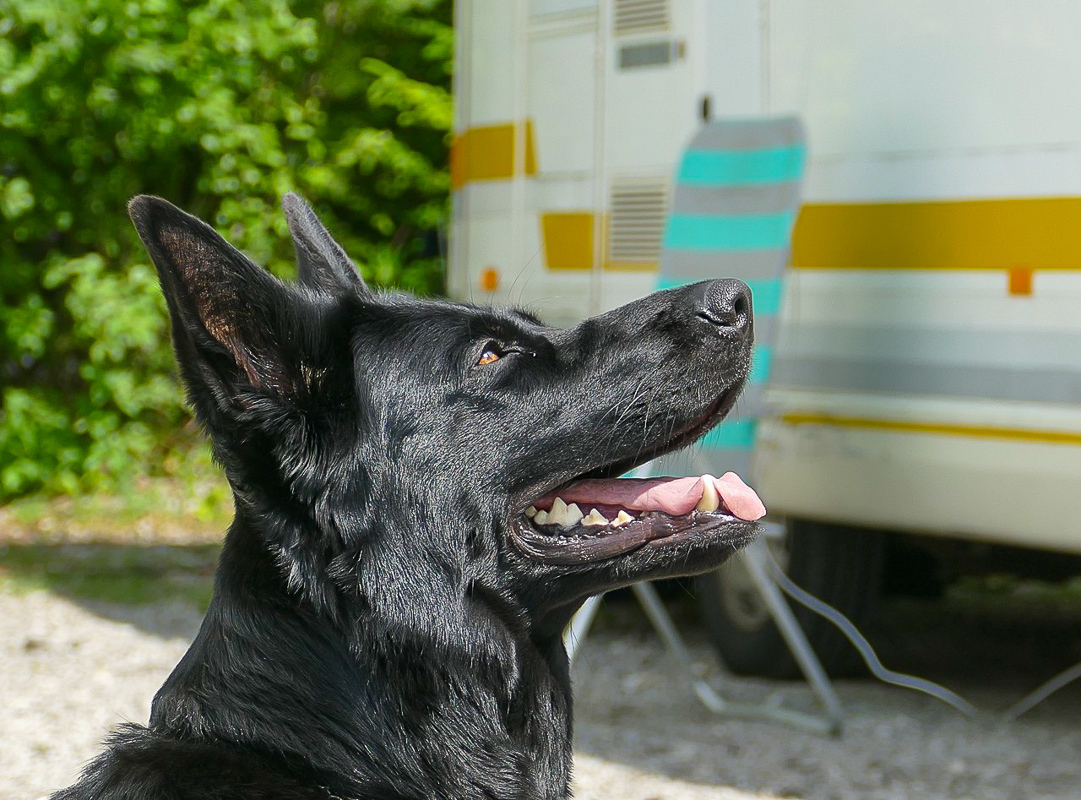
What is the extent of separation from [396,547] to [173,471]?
790cm

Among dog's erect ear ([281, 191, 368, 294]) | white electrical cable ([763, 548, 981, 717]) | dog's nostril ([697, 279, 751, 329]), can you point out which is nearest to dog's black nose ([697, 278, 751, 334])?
dog's nostril ([697, 279, 751, 329])

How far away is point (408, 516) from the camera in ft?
8.42

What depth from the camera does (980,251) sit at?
4.75 meters

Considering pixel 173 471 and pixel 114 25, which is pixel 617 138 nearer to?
pixel 114 25

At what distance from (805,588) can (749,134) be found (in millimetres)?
1891

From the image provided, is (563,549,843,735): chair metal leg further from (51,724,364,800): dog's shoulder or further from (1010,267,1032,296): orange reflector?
(51,724,364,800): dog's shoulder

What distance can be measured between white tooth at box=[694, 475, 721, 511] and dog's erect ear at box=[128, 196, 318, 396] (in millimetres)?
833

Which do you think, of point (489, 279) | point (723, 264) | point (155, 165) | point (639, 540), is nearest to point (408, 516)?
point (639, 540)

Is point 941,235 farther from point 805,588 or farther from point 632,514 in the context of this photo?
point 632,514

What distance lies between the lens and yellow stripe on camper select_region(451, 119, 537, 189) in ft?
20.7

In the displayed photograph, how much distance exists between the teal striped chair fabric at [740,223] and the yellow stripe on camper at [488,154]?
51.0 inches

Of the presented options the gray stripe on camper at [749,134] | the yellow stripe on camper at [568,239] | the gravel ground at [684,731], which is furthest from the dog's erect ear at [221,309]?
the yellow stripe on camper at [568,239]

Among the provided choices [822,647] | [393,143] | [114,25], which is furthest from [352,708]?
[393,143]

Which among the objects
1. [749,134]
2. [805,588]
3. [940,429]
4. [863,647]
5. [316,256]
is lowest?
[863,647]
